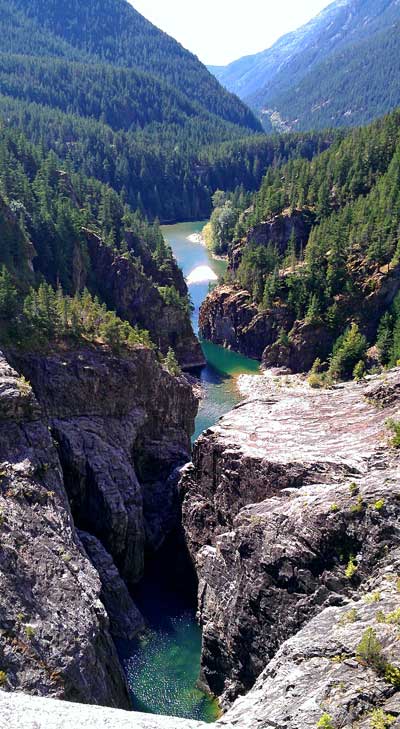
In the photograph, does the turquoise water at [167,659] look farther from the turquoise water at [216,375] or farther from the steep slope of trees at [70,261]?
the turquoise water at [216,375]

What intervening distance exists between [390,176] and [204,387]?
59.2 m

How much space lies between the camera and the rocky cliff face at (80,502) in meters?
32.8

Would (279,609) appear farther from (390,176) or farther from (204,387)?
(390,176)

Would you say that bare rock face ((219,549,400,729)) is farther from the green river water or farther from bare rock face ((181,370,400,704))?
the green river water

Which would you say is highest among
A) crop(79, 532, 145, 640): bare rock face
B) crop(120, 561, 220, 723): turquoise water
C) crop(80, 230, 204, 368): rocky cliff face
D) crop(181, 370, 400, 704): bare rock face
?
crop(80, 230, 204, 368): rocky cliff face

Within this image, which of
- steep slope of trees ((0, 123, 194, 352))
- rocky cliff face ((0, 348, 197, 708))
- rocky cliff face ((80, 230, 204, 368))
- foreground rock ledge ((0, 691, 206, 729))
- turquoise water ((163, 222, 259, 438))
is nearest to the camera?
foreground rock ledge ((0, 691, 206, 729))

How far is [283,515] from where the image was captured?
38.2m

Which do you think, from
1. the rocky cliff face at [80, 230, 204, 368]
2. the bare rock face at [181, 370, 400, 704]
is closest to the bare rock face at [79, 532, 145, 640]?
the bare rock face at [181, 370, 400, 704]

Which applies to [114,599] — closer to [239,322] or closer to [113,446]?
[113,446]

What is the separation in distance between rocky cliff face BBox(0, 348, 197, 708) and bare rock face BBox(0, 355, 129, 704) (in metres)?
0.08

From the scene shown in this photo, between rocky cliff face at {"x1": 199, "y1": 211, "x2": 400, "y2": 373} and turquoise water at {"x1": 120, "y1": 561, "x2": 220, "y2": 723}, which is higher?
rocky cliff face at {"x1": 199, "y1": 211, "x2": 400, "y2": 373}

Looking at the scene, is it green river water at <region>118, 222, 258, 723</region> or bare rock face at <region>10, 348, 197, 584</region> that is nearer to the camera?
green river water at <region>118, 222, 258, 723</region>

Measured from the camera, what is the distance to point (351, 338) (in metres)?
93.5

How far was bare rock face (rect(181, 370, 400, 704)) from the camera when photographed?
33.5 meters
